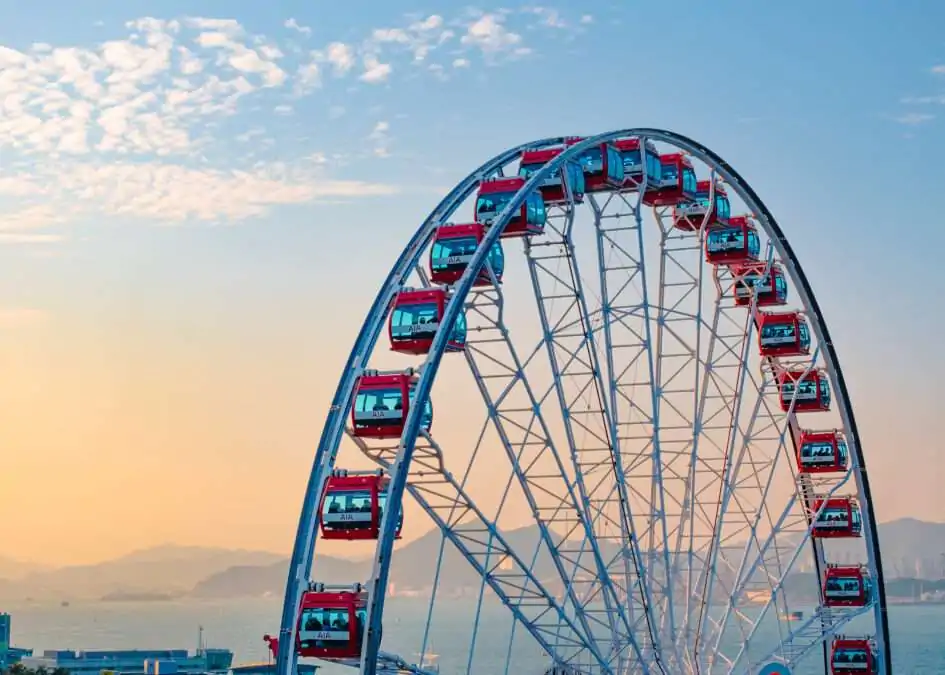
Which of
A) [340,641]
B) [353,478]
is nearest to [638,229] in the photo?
[353,478]

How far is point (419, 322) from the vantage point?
48.6m

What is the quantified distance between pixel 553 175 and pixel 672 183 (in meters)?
8.00

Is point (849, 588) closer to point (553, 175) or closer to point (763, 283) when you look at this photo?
point (763, 283)

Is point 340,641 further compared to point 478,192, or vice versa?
point 478,192

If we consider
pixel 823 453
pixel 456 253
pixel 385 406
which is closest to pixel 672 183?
pixel 456 253

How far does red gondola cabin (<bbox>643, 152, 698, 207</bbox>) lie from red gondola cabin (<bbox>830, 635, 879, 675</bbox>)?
20485mm

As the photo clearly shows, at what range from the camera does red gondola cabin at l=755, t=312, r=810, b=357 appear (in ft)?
227

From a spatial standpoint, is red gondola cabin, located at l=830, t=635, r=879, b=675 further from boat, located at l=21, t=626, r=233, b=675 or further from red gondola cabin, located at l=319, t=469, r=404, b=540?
boat, located at l=21, t=626, r=233, b=675

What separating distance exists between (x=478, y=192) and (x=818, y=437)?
24.6 metres

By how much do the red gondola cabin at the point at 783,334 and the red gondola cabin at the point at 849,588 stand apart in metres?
9.02

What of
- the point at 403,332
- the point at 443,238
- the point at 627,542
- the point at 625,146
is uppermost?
the point at 625,146

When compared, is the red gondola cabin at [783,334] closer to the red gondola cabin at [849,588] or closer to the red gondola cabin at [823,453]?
the red gondola cabin at [823,453]

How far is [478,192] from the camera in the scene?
52781 mm

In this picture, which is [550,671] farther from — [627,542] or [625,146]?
[625,146]
